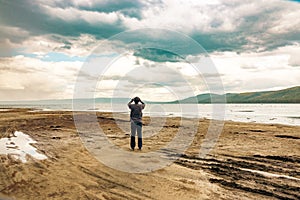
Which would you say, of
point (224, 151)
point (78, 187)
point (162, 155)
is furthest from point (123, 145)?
point (78, 187)

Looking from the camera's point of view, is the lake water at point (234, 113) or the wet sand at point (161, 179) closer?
the wet sand at point (161, 179)

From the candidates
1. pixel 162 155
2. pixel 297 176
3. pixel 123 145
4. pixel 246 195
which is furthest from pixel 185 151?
pixel 246 195

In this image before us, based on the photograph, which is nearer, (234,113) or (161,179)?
(161,179)

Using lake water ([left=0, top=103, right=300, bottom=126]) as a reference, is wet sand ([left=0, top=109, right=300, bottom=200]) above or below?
above

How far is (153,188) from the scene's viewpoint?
7.59 metres

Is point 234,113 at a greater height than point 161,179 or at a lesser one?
lesser

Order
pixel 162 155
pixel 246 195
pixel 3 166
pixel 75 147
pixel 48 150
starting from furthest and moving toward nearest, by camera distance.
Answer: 1. pixel 75 147
2. pixel 48 150
3. pixel 162 155
4. pixel 3 166
5. pixel 246 195

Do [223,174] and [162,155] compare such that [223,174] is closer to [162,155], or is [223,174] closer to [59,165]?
[162,155]

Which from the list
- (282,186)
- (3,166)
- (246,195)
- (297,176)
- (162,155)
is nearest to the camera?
(246,195)

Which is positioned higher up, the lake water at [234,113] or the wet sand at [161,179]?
the wet sand at [161,179]

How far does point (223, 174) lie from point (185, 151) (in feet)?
14.7

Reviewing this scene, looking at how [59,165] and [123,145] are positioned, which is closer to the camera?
[59,165]

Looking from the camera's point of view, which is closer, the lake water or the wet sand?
the wet sand

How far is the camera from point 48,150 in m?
13.4
